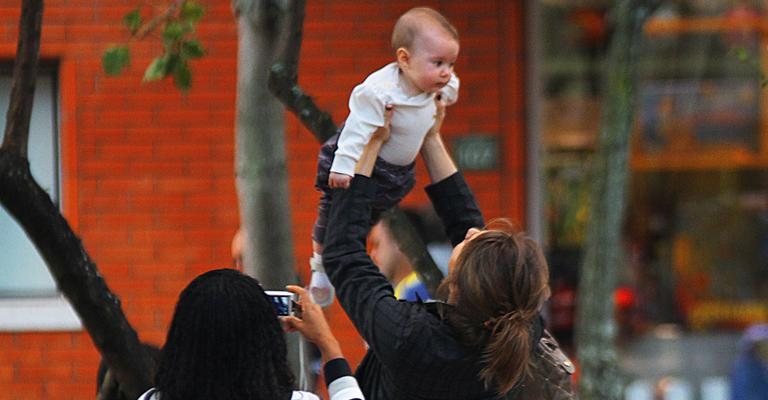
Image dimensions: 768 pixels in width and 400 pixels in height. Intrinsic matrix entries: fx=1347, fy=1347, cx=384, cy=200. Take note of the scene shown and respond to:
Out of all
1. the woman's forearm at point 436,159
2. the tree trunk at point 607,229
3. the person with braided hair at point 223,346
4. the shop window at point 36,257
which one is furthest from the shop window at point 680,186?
the person with braided hair at point 223,346

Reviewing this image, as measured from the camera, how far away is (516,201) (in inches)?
308

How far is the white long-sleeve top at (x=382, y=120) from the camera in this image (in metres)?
3.14

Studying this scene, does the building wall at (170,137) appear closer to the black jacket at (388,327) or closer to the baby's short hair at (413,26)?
the baby's short hair at (413,26)

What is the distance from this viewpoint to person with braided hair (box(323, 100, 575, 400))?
2998 millimetres

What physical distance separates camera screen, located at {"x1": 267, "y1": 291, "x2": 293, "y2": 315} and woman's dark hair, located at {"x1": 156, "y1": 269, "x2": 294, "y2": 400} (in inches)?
4.1

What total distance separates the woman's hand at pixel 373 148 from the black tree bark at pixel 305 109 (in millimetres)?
651

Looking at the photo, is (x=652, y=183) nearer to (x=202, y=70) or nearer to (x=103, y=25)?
(x=202, y=70)

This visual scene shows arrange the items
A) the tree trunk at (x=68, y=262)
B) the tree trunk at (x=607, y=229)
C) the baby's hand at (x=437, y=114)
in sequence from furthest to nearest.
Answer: the tree trunk at (x=607, y=229), the tree trunk at (x=68, y=262), the baby's hand at (x=437, y=114)

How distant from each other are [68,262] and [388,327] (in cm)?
106

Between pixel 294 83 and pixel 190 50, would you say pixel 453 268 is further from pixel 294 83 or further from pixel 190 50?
pixel 190 50

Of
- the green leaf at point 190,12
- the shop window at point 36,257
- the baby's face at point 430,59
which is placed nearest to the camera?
the baby's face at point 430,59

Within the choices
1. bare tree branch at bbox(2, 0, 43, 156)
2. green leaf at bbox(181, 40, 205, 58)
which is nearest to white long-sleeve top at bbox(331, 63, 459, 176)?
bare tree branch at bbox(2, 0, 43, 156)

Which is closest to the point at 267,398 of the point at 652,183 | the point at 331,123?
the point at 331,123

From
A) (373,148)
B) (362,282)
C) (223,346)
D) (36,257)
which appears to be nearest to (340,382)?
(362,282)
